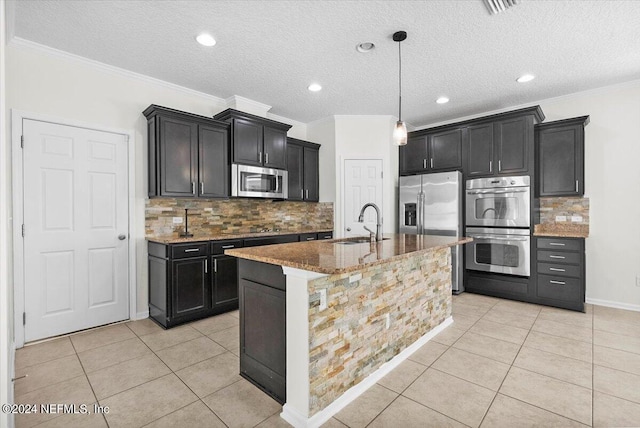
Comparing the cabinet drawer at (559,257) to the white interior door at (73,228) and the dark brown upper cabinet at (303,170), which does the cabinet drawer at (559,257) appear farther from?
the white interior door at (73,228)

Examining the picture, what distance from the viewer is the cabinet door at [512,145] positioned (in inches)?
164

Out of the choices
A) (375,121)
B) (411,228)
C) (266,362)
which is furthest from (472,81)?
(266,362)

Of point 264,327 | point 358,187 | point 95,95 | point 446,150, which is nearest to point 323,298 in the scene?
point 264,327

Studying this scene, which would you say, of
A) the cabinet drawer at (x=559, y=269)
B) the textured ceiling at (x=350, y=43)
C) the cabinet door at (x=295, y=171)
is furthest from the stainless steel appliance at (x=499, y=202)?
the cabinet door at (x=295, y=171)

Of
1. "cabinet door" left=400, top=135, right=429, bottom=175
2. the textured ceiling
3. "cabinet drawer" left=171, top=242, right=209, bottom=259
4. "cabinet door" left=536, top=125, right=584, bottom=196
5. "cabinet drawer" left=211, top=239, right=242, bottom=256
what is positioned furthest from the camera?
"cabinet door" left=400, top=135, right=429, bottom=175

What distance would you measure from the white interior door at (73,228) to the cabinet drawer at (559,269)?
16.5 ft

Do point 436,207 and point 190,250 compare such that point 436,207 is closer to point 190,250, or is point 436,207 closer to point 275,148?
point 275,148

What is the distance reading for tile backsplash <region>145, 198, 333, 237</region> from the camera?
12.2 ft

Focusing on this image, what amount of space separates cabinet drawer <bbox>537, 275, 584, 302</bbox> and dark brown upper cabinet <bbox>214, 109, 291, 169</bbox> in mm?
3765

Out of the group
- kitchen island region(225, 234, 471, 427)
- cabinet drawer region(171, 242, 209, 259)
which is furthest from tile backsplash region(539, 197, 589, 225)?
cabinet drawer region(171, 242, 209, 259)

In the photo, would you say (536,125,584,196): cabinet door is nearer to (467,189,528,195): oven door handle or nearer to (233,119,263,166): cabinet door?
(467,189,528,195): oven door handle

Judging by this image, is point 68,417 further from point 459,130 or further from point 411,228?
point 459,130

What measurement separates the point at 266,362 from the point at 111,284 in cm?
229

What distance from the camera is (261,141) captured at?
4.30 metres
